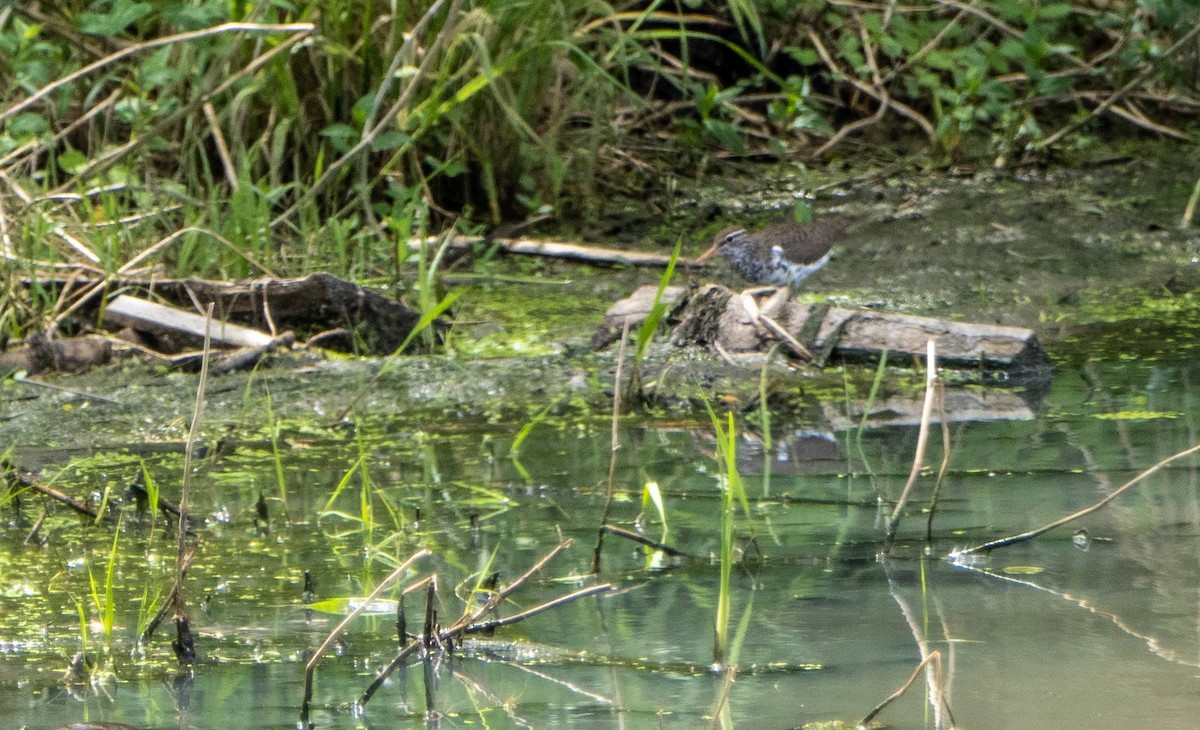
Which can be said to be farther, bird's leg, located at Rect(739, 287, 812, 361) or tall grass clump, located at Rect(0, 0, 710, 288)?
tall grass clump, located at Rect(0, 0, 710, 288)

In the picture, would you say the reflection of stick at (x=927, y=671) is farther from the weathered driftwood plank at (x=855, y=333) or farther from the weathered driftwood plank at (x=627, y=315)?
the weathered driftwood plank at (x=627, y=315)

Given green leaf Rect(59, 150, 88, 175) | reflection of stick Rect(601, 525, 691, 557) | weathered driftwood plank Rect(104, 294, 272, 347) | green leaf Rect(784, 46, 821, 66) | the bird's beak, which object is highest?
reflection of stick Rect(601, 525, 691, 557)

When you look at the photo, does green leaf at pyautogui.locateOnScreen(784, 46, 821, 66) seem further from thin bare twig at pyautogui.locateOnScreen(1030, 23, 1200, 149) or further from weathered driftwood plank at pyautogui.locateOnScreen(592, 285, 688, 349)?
weathered driftwood plank at pyautogui.locateOnScreen(592, 285, 688, 349)

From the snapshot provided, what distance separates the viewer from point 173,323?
5.32m

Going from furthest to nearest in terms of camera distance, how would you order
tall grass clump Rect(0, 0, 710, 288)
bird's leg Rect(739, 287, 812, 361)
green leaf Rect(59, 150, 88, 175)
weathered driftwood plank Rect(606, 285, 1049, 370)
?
green leaf Rect(59, 150, 88, 175) → tall grass clump Rect(0, 0, 710, 288) → bird's leg Rect(739, 287, 812, 361) → weathered driftwood plank Rect(606, 285, 1049, 370)

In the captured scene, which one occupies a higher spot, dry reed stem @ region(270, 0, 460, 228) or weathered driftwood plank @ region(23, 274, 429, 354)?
dry reed stem @ region(270, 0, 460, 228)

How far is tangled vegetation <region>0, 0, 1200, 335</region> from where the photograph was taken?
5.88 meters

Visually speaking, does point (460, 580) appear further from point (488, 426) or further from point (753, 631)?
point (488, 426)

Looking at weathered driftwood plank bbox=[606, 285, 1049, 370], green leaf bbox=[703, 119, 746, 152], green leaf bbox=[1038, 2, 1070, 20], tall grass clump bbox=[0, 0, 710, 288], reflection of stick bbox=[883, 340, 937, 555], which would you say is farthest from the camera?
green leaf bbox=[1038, 2, 1070, 20]

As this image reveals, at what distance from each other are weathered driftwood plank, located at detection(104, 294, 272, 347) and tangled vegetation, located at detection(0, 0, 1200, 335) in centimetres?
27

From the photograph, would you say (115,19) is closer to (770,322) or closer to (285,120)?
(285,120)

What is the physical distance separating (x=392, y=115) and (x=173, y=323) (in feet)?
3.68

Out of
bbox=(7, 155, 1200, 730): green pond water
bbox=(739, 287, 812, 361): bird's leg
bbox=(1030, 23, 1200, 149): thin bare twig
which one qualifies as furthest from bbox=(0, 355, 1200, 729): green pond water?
bbox=(1030, 23, 1200, 149): thin bare twig

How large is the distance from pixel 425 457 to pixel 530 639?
157cm
